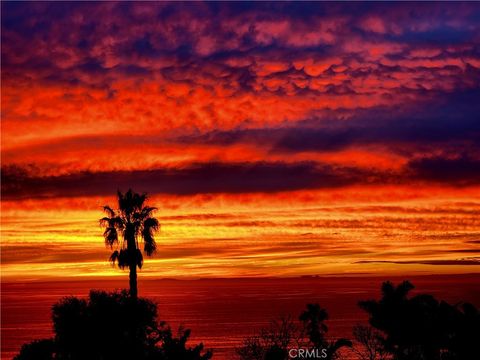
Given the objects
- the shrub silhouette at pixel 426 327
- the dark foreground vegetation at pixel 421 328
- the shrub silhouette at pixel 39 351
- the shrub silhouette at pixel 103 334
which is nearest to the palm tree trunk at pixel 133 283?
the shrub silhouette at pixel 103 334

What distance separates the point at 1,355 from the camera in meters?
112

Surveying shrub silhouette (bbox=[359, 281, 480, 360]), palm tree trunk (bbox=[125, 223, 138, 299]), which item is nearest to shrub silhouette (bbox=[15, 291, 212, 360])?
palm tree trunk (bbox=[125, 223, 138, 299])

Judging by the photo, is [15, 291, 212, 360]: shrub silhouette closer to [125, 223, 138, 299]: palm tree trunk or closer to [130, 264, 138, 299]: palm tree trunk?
[130, 264, 138, 299]: palm tree trunk

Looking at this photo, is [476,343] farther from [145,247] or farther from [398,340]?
[145,247]

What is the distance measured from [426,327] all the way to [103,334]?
16.5m

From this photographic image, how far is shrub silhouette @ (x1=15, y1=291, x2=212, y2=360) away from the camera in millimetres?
30750

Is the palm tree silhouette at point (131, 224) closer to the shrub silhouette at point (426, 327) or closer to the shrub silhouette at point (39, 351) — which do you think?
the shrub silhouette at point (39, 351)

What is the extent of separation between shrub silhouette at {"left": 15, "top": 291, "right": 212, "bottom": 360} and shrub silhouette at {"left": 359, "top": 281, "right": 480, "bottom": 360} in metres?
11.7

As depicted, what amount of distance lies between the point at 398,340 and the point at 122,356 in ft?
49.7

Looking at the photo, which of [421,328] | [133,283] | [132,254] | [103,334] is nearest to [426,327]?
[421,328]

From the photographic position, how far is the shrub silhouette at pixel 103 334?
30.8 m

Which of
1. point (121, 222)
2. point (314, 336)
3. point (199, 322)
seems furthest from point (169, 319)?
point (121, 222)

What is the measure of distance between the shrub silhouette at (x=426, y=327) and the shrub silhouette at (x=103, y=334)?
11.7 m

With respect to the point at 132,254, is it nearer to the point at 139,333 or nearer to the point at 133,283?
the point at 133,283
